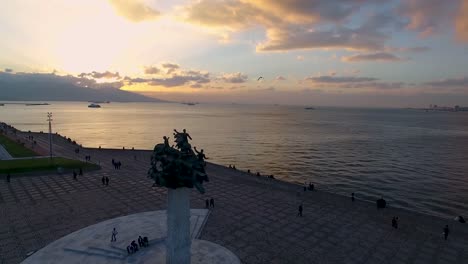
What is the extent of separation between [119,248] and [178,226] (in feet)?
19.6

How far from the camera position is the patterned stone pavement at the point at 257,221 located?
2161 cm

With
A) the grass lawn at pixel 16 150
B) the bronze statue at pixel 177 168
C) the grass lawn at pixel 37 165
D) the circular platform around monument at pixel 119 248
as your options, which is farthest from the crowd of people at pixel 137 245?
the grass lawn at pixel 16 150

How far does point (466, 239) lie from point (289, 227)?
14.0m

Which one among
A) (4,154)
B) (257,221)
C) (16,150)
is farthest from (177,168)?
(16,150)

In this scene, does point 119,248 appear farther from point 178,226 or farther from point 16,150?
point 16,150

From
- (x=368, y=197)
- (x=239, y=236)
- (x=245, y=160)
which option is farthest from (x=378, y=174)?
(x=239, y=236)

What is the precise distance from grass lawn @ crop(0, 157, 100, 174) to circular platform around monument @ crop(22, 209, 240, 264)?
2186 centimetres

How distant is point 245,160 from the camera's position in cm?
7088

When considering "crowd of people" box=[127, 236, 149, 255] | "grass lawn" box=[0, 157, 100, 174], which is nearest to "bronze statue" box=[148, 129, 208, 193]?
"crowd of people" box=[127, 236, 149, 255]

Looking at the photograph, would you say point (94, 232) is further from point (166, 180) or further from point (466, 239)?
point (466, 239)

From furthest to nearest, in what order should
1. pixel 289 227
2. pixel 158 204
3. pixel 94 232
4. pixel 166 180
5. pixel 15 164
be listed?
1. pixel 15 164
2. pixel 158 204
3. pixel 289 227
4. pixel 94 232
5. pixel 166 180

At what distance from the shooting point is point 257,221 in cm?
2683

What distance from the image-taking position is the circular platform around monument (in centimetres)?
1967

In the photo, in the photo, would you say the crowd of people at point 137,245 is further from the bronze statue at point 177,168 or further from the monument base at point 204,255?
the bronze statue at point 177,168
